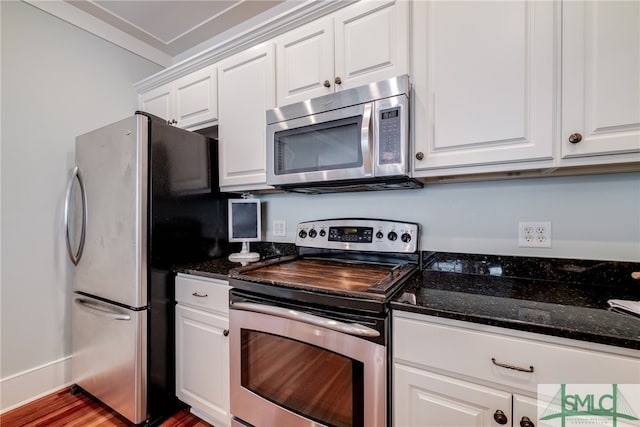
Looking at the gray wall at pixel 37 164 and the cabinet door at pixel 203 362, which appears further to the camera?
the gray wall at pixel 37 164

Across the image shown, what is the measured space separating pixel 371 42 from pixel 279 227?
125cm

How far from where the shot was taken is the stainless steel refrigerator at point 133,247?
1469 millimetres

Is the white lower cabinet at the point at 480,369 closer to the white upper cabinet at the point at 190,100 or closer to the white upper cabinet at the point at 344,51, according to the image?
the white upper cabinet at the point at 344,51

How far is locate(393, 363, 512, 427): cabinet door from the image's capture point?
85 cm

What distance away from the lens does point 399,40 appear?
1252 mm

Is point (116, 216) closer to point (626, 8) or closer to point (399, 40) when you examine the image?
point (399, 40)

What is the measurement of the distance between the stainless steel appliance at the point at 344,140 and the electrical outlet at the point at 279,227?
414mm

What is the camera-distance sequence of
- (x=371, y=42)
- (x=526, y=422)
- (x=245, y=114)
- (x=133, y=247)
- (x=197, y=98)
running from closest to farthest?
(x=526, y=422) < (x=371, y=42) < (x=133, y=247) < (x=245, y=114) < (x=197, y=98)

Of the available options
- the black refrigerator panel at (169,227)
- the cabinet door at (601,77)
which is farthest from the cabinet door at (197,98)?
the cabinet door at (601,77)

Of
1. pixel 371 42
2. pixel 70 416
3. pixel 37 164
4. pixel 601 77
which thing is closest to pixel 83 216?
pixel 37 164

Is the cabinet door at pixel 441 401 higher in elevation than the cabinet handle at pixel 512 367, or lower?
lower

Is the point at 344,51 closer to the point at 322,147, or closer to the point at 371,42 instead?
the point at 371,42

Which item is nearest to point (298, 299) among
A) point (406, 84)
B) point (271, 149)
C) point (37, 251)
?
point (271, 149)

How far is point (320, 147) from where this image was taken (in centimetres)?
142
